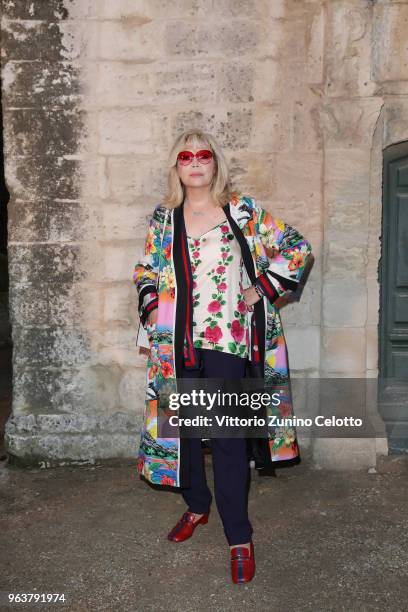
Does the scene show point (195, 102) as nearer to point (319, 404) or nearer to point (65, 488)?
point (319, 404)

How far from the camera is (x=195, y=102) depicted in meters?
3.91

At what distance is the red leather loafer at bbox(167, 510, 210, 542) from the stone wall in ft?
2.95

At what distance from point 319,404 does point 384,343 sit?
581 millimetres

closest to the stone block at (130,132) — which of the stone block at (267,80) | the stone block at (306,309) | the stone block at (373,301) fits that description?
the stone block at (267,80)

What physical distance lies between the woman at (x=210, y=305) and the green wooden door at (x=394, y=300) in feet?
3.83

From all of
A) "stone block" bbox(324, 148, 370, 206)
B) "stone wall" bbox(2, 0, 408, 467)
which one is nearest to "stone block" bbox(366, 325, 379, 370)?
"stone wall" bbox(2, 0, 408, 467)

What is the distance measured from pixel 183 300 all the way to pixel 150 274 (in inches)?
12.3

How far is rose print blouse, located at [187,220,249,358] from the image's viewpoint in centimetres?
302

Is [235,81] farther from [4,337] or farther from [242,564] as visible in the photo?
[4,337]

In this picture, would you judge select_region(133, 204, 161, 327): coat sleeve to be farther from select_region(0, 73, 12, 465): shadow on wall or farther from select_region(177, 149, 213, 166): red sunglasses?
select_region(0, 73, 12, 465): shadow on wall

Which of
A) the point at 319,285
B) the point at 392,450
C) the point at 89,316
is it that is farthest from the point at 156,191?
the point at 392,450

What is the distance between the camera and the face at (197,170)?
10.1 ft

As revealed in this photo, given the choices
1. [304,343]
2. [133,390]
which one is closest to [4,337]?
[133,390]

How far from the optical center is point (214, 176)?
316 centimetres
